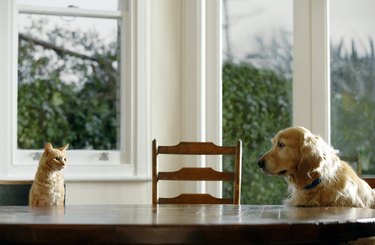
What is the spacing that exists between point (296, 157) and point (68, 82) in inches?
62.9

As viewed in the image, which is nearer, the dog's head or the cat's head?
the cat's head

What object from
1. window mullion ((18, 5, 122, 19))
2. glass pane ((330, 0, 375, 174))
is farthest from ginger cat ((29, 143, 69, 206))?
glass pane ((330, 0, 375, 174))

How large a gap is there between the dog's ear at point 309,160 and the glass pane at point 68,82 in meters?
1.47

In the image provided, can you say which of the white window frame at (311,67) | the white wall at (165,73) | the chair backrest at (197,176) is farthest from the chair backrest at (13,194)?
the white window frame at (311,67)

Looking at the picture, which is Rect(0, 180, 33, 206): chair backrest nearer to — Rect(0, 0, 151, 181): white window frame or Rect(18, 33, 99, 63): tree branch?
Rect(0, 0, 151, 181): white window frame

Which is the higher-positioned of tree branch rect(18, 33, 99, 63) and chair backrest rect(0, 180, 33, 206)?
tree branch rect(18, 33, 99, 63)

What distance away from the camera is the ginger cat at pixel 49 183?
236 centimetres

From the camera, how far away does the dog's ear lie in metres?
2.59

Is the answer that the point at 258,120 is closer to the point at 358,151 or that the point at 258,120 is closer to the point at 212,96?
the point at 212,96

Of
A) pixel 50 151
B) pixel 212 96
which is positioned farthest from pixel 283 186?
pixel 50 151

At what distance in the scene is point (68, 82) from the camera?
3.74 metres

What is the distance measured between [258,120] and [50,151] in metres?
1.69

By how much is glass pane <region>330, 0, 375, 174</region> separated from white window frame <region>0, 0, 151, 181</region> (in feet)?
3.52

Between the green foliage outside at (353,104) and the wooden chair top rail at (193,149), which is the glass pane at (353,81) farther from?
the wooden chair top rail at (193,149)
